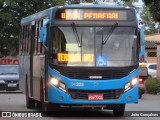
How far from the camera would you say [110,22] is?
18.1 meters

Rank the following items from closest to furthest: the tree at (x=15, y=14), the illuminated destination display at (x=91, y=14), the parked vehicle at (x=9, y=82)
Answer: the illuminated destination display at (x=91, y=14) → the parked vehicle at (x=9, y=82) → the tree at (x=15, y=14)

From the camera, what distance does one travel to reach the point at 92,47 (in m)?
17.7

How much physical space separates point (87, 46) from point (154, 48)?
46431mm

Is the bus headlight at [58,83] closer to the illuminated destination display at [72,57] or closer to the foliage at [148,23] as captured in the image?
the illuminated destination display at [72,57]

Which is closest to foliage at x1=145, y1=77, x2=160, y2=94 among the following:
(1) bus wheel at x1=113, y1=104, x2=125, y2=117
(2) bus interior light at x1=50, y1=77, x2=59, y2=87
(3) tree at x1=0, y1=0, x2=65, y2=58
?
(3) tree at x1=0, y1=0, x2=65, y2=58

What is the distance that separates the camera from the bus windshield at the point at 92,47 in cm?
1761

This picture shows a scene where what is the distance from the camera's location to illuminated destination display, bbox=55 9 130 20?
17969 mm

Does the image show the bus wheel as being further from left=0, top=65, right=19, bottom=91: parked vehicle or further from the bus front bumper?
left=0, top=65, right=19, bottom=91: parked vehicle

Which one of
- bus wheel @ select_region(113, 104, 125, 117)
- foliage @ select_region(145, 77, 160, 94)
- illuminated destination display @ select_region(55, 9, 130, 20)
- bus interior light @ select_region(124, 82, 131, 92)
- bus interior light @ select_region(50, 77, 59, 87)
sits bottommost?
foliage @ select_region(145, 77, 160, 94)

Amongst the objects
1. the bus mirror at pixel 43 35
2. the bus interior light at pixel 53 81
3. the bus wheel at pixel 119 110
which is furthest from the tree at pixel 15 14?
the bus interior light at pixel 53 81

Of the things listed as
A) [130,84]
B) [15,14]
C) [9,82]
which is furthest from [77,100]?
[15,14]

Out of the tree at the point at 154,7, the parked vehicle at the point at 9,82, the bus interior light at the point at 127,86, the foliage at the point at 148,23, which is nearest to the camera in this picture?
the bus interior light at the point at 127,86

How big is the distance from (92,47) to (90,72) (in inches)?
29.2

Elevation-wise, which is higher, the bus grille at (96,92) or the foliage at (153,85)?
the bus grille at (96,92)
